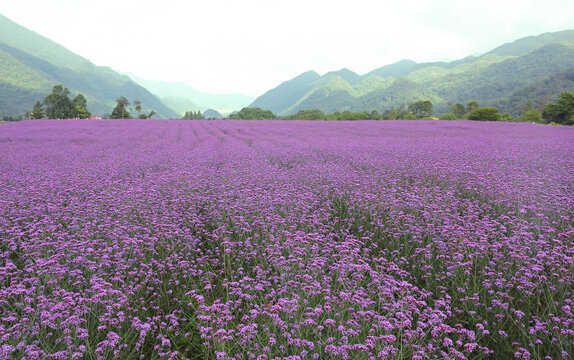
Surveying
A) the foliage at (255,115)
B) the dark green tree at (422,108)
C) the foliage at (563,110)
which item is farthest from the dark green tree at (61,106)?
the foliage at (563,110)

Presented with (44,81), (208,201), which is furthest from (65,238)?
(44,81)

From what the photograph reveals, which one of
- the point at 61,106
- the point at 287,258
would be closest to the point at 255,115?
the point at 61,106

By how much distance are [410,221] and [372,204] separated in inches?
42.6

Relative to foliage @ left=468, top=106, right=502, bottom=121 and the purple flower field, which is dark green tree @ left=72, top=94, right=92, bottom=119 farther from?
foliage @ left=468, top=106, right=502, bottom=121

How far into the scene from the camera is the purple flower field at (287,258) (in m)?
2.37

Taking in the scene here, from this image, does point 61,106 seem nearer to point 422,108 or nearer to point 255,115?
point 255,115

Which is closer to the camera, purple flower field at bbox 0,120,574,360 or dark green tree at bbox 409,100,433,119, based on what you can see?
purple flower field at bbox 0,120,574,360

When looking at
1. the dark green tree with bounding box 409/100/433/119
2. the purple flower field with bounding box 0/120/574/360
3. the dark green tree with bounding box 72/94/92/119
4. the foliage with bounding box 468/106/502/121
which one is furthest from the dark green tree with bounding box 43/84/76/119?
the dark green tree with bounding box 409/100/433/119

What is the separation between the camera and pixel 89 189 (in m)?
5.85

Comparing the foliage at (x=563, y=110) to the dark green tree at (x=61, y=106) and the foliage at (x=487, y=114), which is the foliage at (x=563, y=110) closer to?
the foliage at (x=487, y=114)

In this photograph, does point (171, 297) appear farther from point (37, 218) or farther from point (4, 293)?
point (37, 218)

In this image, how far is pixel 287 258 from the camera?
3562 millimetres

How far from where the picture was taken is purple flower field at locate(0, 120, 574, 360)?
2.37m

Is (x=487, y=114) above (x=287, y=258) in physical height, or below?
above
